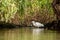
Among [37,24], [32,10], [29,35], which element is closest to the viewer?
[29,35]

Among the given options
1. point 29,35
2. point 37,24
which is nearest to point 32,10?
point 37,24

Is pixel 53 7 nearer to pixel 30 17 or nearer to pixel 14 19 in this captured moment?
pixel 30 17

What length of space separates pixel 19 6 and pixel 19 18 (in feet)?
2.84

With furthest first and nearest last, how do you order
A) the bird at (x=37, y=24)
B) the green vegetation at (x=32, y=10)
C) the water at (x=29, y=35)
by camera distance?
the green vegetation at (x=32, y=10) → the bird at (x=37, y=24) → the water at (x=29, y=35)

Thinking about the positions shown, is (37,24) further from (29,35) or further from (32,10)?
(29,35)

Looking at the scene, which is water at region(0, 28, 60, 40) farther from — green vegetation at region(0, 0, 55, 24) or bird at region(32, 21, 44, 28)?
green vegetation at region(0, 0, 55, 24)

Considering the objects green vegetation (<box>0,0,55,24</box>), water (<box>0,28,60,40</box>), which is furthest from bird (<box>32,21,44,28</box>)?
water (<box>0,28,60,40</box>)

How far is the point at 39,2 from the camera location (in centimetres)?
1897

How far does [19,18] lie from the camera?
61.5 ft

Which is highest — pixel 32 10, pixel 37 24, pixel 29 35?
pixel 32 10

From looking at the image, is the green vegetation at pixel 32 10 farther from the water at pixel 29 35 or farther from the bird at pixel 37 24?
the water at pixel 29 35

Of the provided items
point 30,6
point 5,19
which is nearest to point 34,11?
point 30,6

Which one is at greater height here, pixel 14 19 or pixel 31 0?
pixel 31 0

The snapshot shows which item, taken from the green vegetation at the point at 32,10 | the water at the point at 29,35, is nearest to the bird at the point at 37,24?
the green vegetation at the point at 32,10
